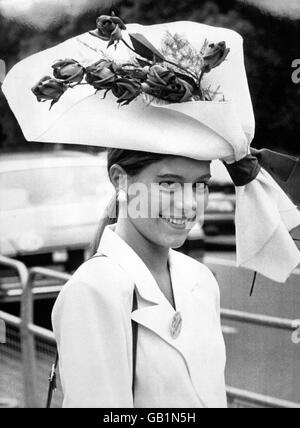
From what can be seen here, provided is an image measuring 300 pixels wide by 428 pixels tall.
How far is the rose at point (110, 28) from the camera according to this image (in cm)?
186

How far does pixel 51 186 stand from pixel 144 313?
1806 millimetres

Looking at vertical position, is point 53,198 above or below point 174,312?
below

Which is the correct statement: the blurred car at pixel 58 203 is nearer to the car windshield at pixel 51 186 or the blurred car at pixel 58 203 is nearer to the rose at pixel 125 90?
the car windshield at pixel 51 186

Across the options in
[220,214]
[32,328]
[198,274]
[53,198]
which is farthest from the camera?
[32,328]

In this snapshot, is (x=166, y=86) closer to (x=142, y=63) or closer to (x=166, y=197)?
(x=142, y=63)

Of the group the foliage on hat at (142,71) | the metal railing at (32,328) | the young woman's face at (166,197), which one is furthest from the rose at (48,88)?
A: the metal railing at (32,328)

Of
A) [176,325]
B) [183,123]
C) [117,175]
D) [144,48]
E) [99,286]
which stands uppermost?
[144,48]

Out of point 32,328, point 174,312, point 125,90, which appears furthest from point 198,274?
point 32,328

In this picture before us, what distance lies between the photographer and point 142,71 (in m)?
1.90

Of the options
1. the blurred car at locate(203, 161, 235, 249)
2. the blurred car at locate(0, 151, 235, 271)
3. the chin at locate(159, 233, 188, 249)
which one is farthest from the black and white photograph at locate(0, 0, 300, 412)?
the blurred car at locate(0, 151, 235, 271)

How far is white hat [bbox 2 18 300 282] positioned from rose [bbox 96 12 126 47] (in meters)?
0.07

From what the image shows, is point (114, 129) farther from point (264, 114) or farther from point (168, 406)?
point (264, 114)

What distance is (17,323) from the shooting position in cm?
421

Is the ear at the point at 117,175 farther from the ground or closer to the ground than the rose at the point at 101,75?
closer to the ground
